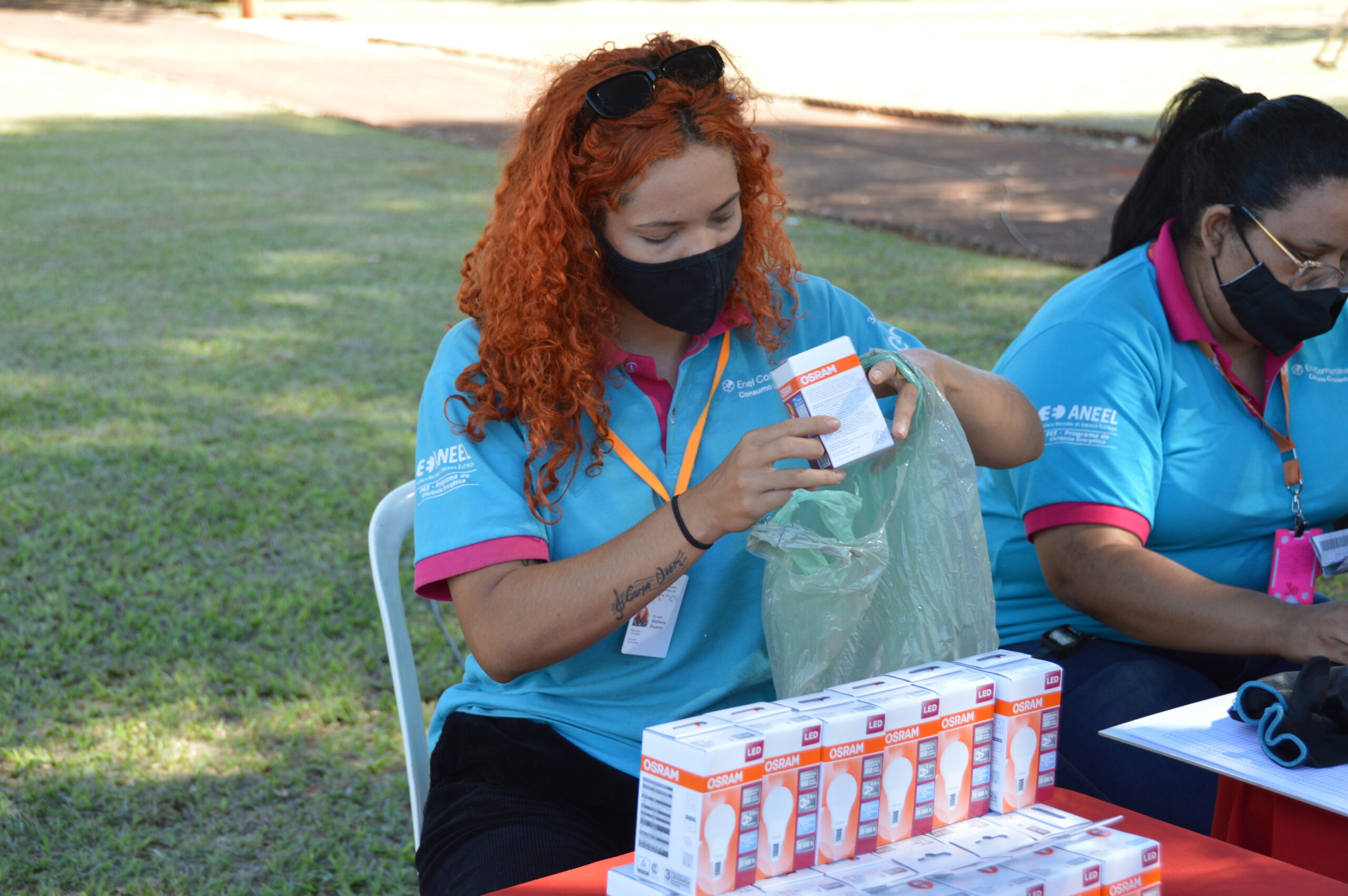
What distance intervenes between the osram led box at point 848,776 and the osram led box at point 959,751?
6 centimetres

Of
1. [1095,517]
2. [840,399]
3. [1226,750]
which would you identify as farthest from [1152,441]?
[840,399]

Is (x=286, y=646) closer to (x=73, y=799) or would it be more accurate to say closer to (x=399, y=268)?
(x=73, y=799)

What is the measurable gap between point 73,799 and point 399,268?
552cm

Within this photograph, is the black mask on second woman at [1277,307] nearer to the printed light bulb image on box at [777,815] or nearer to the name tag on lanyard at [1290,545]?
the name tag on lanyard at [1290,545]

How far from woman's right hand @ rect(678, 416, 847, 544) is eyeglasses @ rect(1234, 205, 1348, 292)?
117 cm

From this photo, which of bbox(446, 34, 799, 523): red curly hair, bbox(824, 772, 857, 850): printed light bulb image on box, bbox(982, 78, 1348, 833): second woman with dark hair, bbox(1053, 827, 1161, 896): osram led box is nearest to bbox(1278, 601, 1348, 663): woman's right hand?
bbox(982, 78, 1348, 833): second woman with dark hair

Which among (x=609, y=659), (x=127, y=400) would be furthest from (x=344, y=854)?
(x=127, y=400)

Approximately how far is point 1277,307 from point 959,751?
1.36m

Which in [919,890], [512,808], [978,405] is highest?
[978,405]

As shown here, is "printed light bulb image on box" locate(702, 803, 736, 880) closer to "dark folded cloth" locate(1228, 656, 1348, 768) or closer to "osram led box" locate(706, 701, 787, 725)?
"osram led box" locate(706, 701, 787, 725)

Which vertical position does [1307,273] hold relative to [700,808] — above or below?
above

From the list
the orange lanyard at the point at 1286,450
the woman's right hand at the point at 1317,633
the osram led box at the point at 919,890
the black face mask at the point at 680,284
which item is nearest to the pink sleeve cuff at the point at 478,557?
the black face mask at the point at 680,284

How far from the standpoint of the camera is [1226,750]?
1586mm

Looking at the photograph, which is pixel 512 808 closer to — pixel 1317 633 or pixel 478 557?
pixel 478 557
